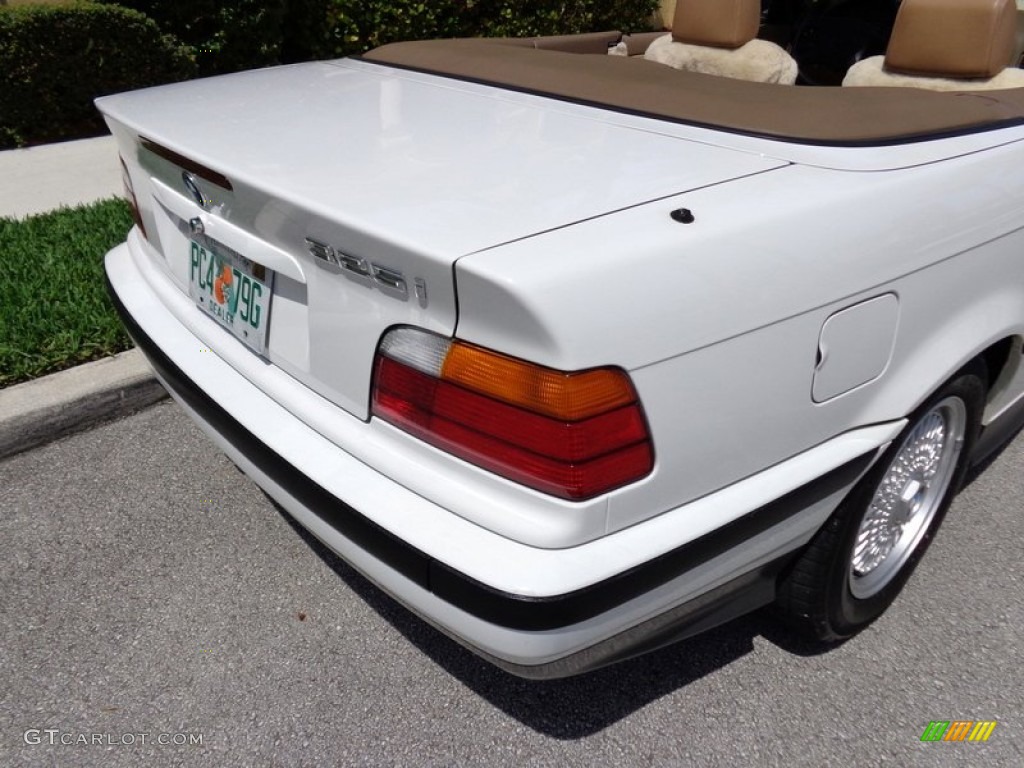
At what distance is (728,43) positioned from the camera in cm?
308

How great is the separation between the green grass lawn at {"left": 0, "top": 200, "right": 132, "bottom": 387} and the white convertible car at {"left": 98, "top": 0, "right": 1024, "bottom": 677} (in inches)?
41.9

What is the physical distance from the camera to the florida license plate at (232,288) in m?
1.89

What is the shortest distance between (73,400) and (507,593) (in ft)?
7.19

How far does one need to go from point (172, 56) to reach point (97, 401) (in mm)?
4514

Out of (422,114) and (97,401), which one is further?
(97,401)

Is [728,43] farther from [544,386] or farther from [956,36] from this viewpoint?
[544,386]

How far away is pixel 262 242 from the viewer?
179cm

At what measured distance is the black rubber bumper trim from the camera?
1476 millimetres

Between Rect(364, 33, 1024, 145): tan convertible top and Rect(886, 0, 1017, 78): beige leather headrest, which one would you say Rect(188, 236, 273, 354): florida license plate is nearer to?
Rect(364, 33, 1024, 145): tan convertible top

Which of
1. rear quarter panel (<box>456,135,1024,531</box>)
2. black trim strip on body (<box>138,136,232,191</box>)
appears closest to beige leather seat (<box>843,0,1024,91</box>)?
rear quarter panel (<box>456,135,1024,531</box>)

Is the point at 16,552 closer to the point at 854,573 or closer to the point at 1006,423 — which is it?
the point at 854,573

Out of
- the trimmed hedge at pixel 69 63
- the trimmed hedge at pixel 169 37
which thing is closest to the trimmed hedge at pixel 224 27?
the trimmed hedge at pixel 169 37

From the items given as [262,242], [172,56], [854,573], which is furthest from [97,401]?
[172,56]

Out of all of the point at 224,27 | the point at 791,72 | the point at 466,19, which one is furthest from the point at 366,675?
the point at 466,19
